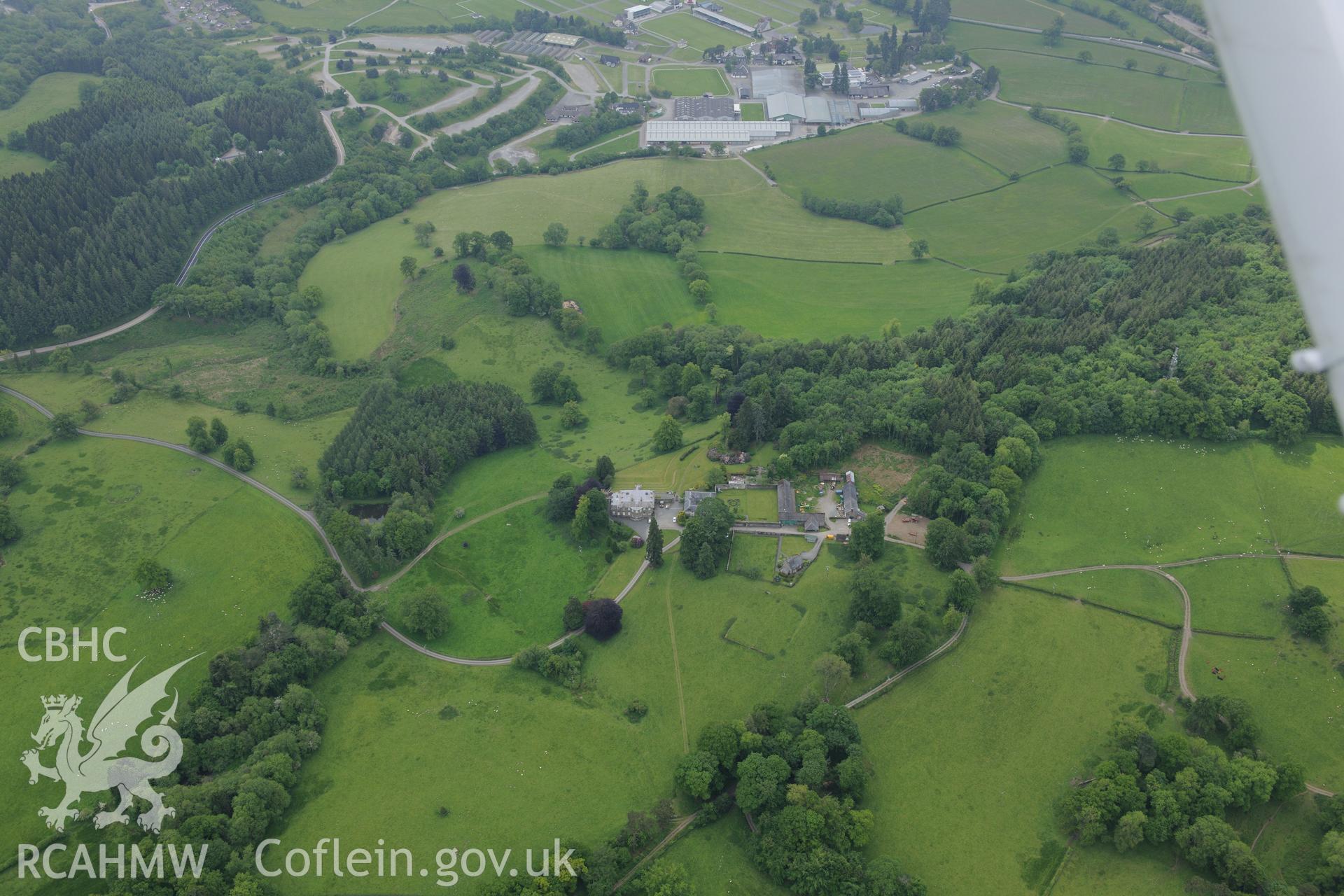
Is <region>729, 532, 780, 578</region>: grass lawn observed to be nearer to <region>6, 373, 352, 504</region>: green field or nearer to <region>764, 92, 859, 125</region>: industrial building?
<region>6, 373, 352, 504</region>: green field

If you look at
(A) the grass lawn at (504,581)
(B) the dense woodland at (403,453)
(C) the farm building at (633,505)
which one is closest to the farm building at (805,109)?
(B) the dense woodland at (403,453)

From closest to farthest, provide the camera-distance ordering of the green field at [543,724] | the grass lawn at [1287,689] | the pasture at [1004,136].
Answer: the grass lawn at [1287,689]
the green field at [543,724]
the pasture at [1004,136]

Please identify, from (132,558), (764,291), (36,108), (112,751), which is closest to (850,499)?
(764,291)

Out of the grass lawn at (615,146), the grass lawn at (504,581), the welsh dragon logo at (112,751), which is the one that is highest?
the grass lawn at (615,146)

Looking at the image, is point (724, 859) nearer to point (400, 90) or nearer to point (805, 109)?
point (805, 109)

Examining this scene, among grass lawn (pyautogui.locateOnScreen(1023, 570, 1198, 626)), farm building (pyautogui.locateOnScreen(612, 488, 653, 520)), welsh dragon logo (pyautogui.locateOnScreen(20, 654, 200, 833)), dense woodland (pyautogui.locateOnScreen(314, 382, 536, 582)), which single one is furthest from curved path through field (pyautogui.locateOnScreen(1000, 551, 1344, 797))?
welsh dragon logo (pyautogui.locateOnScreen(20, 654, 200, 833))

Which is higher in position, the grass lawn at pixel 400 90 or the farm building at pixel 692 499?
the grass lawn at pixel 400 90
